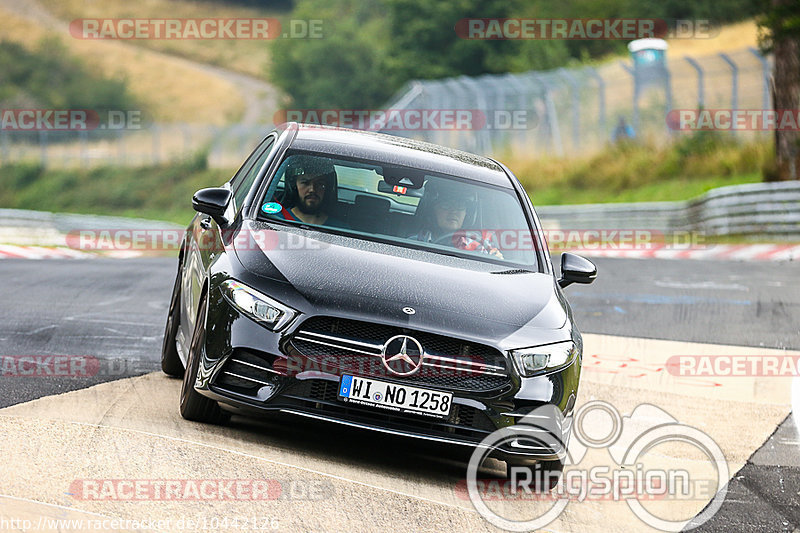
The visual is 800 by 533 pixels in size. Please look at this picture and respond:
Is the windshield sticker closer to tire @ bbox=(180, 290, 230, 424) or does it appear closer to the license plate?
tire @ bbox=(180, 290, 230, 424)

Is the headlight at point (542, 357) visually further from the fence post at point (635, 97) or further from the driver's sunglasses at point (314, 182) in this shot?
the fence post at point (635, 97)

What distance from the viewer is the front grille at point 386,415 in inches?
231

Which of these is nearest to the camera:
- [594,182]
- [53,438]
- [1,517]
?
[1,517]

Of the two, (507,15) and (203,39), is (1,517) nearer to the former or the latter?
(507,15)

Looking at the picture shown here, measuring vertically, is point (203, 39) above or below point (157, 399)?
above

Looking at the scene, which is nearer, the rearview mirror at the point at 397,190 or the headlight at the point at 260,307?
the headlight at the point at 260,307

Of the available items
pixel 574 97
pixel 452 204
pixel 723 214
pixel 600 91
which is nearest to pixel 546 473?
pixel 452 204

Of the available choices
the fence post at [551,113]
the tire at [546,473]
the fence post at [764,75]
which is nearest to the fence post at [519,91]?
the fence post at [551,113]

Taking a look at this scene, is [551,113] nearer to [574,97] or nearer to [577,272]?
[574,97]

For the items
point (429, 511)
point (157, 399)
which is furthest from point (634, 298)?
point (429, 511)

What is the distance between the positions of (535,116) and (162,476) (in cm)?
3256

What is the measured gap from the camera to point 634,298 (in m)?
15.0

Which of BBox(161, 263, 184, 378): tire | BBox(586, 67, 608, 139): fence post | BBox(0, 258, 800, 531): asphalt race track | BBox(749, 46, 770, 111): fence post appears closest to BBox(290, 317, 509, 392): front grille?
BBox(0, 258, 800, 531): asphalt race track

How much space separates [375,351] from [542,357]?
2.71ft
